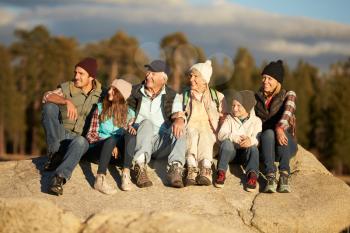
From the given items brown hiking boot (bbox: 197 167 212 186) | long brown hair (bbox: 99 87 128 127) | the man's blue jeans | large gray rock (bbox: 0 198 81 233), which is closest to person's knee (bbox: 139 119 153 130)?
long brown hair (bbox: 99 87 128 127)

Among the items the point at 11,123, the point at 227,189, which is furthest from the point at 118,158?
the point at 11,123

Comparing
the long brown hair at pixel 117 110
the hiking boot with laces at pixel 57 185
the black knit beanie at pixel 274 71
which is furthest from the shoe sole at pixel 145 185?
the black knit beanie at pixel 274 71

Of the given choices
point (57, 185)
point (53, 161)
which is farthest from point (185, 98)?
point (57, 185)

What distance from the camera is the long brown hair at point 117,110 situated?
712 centimetres

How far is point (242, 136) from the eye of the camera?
7.42 meters

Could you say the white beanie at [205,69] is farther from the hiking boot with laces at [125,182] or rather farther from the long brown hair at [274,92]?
the hiking boot with laces at [125,182]

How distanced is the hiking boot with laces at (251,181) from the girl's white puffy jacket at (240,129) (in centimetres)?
39

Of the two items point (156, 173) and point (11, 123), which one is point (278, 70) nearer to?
point (156, 173)

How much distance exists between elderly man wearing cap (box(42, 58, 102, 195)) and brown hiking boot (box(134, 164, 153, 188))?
650 millimetres

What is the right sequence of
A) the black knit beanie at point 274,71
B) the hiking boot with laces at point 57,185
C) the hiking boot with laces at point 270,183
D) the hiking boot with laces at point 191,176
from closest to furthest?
1. the hiking boot with laces at point 57,185
2. the hiking boot with laces at point 191,176
3. the hiking boot with laces at point 270,183
4. the black knit beanie at point 274,71

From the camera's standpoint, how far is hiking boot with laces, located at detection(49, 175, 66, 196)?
264 inches

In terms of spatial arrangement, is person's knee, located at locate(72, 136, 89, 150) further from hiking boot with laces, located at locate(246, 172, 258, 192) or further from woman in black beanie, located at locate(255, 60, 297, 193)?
A: woman in black beanie, located at locate(255, 60, 297, 193)

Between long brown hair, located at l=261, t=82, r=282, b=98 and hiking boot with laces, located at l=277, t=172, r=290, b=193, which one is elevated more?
long brown hair, located at l=261, t=82, r=282, b=98

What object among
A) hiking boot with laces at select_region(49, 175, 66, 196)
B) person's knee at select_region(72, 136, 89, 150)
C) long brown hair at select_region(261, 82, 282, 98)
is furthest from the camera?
long brown hair at select_region(261, 82, 282, 98)
